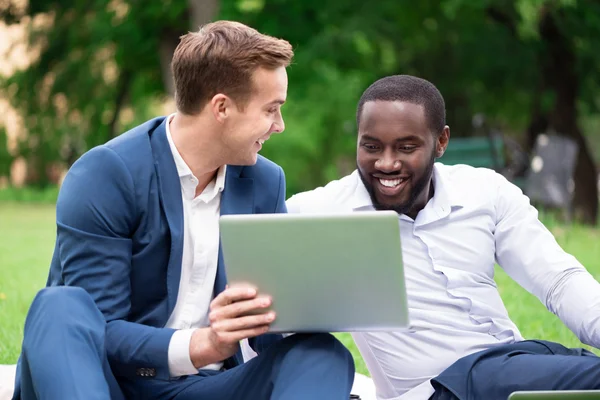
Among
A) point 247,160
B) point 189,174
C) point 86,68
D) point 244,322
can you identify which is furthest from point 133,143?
point 86,68

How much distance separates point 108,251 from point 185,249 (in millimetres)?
252

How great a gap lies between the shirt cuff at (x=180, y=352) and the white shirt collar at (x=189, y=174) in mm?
481

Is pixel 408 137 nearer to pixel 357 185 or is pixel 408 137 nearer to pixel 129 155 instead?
pixel 357 185

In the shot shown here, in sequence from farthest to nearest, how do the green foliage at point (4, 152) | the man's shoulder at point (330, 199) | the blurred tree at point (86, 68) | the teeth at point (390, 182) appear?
the green foliage at point (4, 152)
the blurred tree at point (86, 68)
the man's shoulder at point (330, 199)
the teeth at point (390, 182)

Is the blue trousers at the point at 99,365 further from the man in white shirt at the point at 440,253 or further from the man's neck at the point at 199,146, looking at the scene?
the man's neck at the point at 199,146

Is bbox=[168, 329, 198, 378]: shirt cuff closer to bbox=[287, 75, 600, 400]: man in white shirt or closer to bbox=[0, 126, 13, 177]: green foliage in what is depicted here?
bbox=[287, 75, 600, 400]: man in white shirt

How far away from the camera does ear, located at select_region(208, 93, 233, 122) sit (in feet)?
9.96

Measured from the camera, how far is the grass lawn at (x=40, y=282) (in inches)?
216

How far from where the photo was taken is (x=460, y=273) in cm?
321

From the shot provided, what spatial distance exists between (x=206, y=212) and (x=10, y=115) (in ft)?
62.7

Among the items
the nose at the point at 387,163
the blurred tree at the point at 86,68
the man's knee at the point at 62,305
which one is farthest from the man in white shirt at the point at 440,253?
the blurred tree at the point at 86,68

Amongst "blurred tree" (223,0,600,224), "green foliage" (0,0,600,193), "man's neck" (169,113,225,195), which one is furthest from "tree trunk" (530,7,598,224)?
"man's neck" (169,113,225,195)

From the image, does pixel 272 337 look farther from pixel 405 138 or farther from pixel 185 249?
pixel 405 138

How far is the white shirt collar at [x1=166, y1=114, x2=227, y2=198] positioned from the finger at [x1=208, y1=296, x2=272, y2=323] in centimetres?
52
